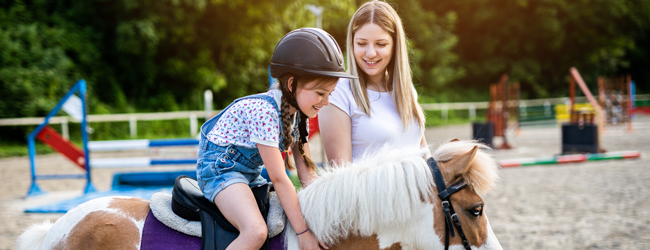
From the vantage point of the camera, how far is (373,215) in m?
1.42

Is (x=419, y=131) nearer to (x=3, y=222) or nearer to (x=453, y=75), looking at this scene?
(x=3, y=222)

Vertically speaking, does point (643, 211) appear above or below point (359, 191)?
below

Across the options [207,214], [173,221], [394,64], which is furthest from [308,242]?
[394,64]

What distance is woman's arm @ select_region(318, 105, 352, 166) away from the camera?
1817 mm

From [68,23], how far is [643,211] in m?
18.3

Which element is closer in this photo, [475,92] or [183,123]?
[183,123]

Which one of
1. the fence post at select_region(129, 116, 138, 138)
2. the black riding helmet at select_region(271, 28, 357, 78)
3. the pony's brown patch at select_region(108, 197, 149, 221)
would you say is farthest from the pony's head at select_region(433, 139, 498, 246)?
the fence post at select_region(129, 116, 138, 138)

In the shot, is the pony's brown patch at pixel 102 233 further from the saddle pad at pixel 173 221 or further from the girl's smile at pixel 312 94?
the girl's smile at pixel 312 94

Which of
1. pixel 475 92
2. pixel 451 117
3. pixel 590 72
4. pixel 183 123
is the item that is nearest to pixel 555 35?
pixel 590 72

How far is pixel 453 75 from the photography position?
29.7 meters

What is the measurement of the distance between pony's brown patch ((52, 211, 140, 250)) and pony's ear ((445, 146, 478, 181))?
43.6 inches

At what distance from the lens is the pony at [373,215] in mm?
1406

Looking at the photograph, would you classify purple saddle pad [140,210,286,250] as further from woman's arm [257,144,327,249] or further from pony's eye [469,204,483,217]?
pony's eye [469,204,483,217]

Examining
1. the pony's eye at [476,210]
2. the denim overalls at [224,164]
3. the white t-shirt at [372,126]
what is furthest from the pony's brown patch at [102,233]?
the pony's eye at [476,210]
